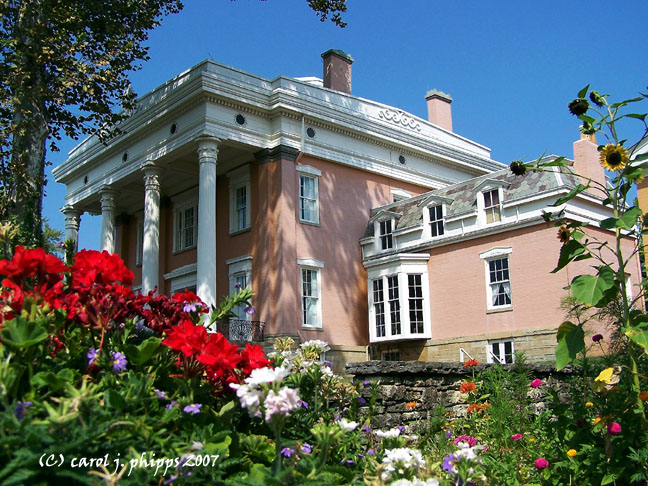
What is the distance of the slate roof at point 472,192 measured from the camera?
17.9 meters

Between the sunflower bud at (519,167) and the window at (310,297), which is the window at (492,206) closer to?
the window at (310,297)

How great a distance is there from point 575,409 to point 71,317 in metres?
Answer: 3.69

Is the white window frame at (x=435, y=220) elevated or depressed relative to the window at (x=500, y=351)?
elevated

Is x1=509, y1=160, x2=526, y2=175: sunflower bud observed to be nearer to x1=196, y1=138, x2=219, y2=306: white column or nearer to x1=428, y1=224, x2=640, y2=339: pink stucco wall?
x1=428, y1=224, x2=640, y2=339: pink stucco wall

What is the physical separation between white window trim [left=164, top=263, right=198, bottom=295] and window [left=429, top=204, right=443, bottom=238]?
8.67 m

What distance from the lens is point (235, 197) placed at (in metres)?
22.2

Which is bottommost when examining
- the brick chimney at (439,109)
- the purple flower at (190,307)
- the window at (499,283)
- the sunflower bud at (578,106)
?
the purple flower at (190,307)

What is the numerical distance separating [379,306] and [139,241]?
11.4 metres

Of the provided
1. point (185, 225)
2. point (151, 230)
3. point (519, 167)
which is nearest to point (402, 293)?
point (151, 230)

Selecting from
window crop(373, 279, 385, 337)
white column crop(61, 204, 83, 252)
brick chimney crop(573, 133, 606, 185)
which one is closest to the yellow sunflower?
brick chimney crop(573, 133, 606, 185)

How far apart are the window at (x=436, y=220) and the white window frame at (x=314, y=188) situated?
386 cm

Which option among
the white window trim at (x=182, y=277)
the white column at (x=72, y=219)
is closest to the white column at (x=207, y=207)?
the white window trim at (x=182, y=277)

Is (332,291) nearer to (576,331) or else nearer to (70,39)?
(70,39)

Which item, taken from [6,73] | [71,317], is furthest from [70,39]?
[71,317]
